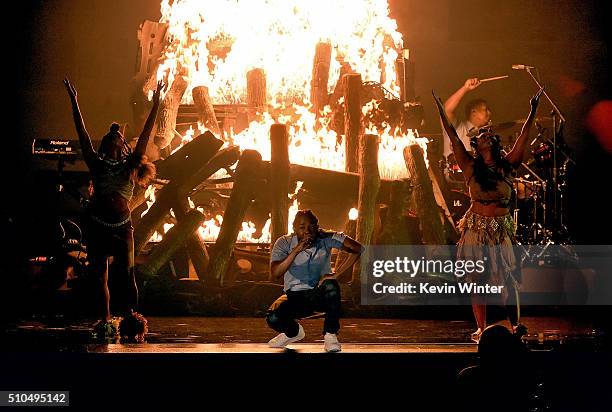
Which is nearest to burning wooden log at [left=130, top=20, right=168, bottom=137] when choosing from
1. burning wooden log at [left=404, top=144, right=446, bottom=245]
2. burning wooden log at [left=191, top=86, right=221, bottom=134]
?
burning wooden log at [left=191, top=86, right=221, bottom=134]

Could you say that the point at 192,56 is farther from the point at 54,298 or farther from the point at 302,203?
the point at 54,298

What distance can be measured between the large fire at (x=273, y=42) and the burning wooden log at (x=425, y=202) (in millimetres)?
4085

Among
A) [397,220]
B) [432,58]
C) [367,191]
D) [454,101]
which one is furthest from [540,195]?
[432,58]

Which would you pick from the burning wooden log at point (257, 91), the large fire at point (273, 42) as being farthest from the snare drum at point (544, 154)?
the burning wooden log at point (257, 91)

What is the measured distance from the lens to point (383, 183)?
1094 centimetres

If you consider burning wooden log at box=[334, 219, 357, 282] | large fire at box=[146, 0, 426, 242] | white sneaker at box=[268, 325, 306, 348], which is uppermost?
large fire at box=[146, 0, 426, 242]

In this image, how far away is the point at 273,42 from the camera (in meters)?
15.3

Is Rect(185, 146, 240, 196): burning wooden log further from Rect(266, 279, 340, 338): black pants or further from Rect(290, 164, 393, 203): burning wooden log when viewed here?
Rect(266, 279, 340, 338): black pants

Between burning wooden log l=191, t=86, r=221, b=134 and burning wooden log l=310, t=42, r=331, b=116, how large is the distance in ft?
5.46

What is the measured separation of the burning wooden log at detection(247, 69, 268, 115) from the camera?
44.6 ft

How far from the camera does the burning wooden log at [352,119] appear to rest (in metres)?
11.2

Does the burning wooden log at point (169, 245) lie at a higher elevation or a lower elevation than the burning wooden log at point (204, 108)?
lower

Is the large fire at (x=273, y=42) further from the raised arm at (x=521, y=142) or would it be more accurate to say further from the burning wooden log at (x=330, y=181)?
the raised arm at (x=521, y=142)

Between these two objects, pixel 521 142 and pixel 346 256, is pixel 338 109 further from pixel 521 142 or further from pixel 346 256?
pixel 521 142
